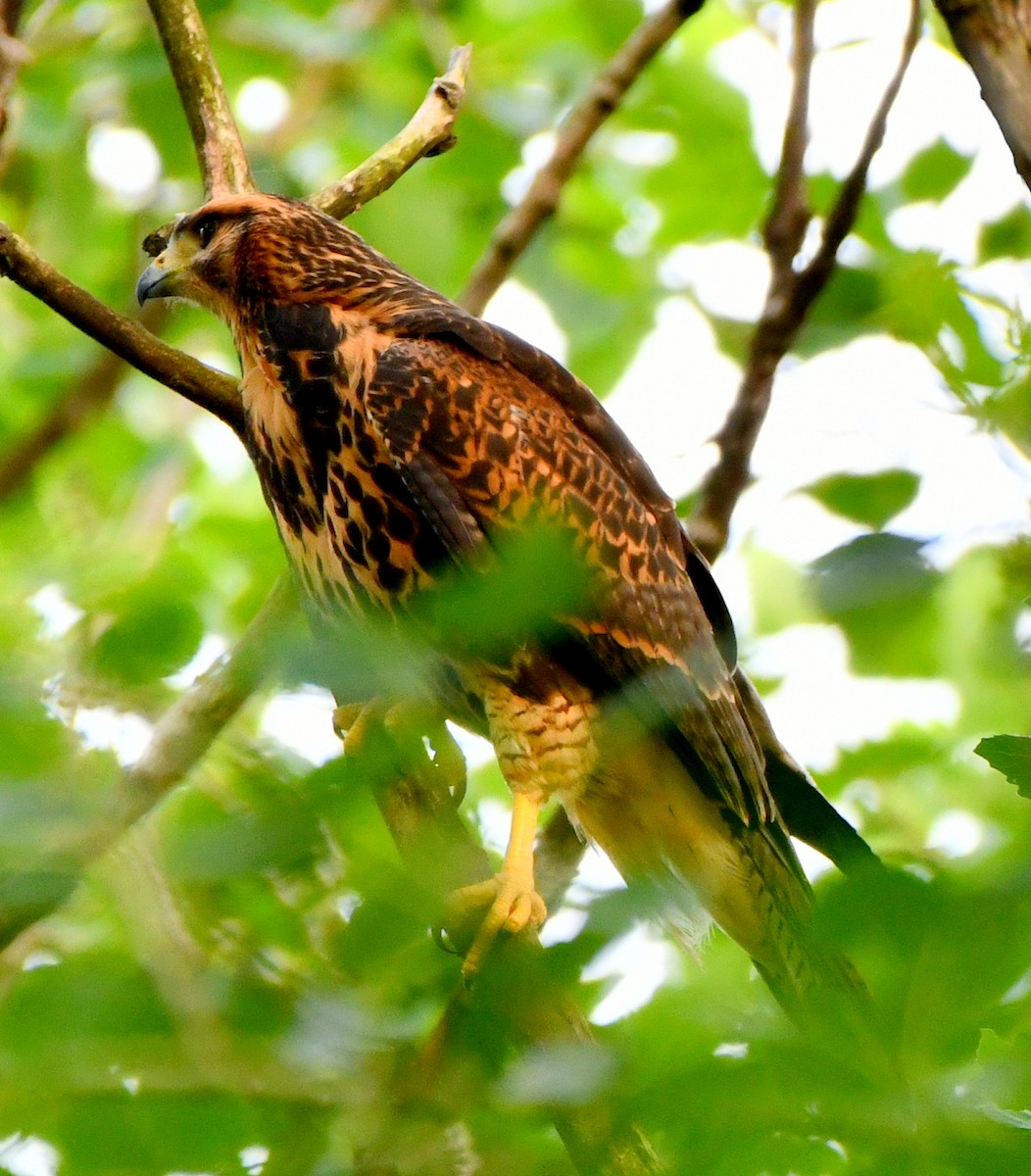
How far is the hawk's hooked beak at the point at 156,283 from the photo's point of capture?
4.24 m

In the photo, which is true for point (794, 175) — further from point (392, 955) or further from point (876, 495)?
point (392, 955)

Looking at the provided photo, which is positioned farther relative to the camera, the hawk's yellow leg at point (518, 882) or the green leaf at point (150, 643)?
the hawk's yellow leg at point (518, 882)

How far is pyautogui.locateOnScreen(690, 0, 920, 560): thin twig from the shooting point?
4.03m

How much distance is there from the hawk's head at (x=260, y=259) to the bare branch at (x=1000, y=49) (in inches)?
81.9

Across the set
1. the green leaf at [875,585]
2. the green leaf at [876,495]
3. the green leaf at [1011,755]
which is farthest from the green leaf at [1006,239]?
the green leaf at [1011,755]

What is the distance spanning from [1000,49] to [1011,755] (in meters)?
1.24

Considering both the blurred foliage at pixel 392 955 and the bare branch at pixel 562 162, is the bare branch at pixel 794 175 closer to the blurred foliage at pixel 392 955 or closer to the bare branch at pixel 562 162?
the bare branch at pixel 562 162

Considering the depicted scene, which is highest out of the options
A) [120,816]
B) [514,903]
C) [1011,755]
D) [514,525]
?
[514,525]

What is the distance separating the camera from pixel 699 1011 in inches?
49.3

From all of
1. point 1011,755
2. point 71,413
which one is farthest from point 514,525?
point 71,413

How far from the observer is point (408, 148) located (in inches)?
159

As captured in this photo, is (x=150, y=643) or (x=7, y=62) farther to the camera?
(x=7, y=62)

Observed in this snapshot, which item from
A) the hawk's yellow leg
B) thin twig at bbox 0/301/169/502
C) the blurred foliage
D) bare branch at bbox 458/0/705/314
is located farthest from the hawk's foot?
thin twig at bbox 0/301/169/502

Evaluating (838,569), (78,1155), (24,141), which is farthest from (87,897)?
(24,141)
